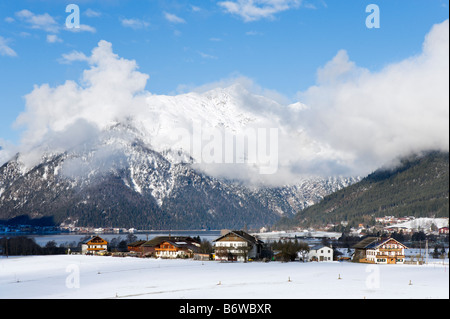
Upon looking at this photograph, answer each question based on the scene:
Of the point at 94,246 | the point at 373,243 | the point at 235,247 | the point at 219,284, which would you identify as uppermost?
the point at 373,243

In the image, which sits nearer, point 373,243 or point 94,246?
point 373,243

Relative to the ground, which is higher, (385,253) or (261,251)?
(385,253)

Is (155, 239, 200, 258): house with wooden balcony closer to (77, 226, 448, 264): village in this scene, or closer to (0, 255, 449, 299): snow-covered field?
(77, 226, 448, 264): village

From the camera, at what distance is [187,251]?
6211 inches


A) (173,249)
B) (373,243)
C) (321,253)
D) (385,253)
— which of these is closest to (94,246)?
(173,249)

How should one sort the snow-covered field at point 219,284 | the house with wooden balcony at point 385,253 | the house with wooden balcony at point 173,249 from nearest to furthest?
Answer: the snow-covered field at point 219,284 < the house with wooden balcony at point 385,253 < the house with wooden balcony at point 173,249

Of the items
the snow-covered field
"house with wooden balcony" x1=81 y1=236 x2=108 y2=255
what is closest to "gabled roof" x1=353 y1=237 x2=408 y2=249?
the snow-covered field

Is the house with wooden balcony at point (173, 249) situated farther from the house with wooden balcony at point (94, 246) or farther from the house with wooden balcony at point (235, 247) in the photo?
the house with wooden balcony at point (94, 246)

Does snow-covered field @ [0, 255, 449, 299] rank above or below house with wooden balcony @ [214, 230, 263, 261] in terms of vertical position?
below

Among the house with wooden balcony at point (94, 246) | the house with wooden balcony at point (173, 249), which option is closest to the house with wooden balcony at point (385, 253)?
the house with wooden balcony at point (173, 249)

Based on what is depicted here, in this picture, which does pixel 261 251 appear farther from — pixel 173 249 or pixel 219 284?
pixel 219 284

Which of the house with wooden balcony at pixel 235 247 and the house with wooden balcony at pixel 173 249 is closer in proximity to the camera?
the house with wooden balcony at pixel 235 247
